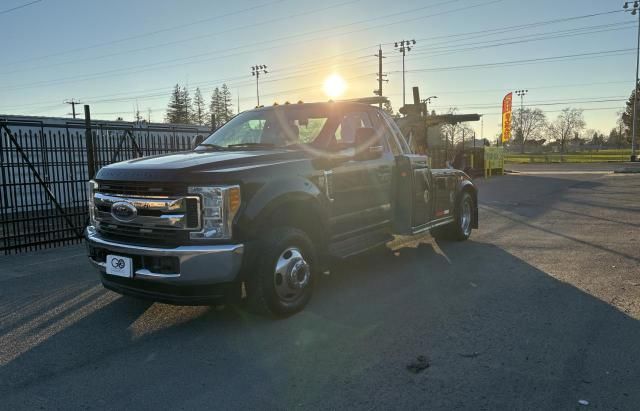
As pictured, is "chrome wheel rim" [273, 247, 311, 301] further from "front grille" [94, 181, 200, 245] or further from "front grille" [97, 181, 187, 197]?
"front grille" [97, 181, 187, 197]

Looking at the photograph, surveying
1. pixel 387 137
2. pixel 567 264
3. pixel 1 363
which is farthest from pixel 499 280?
pixel 1 363

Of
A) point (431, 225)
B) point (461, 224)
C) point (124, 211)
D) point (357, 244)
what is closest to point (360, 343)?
point (357, 244)

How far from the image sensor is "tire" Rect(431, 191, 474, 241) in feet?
25.6

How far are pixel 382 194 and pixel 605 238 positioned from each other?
188 inches

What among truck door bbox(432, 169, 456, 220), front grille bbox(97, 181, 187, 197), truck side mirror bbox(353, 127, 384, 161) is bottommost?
truck door bbox(432, 169, 456, 220)

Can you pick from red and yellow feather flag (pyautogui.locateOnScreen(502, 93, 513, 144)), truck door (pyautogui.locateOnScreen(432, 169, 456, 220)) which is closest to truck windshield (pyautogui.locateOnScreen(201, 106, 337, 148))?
truck door (pyautogui.locateOnScreen(432, 169, 456, 220))

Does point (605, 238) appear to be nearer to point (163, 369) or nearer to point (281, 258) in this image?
point (281, 258)

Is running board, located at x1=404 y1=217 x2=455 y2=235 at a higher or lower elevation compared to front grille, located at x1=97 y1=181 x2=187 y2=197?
lower

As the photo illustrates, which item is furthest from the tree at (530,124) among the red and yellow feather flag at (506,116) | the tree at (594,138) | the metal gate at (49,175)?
the metal gate at (49,175)

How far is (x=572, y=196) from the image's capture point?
15.4 meters

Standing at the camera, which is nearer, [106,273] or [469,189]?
[106,273]

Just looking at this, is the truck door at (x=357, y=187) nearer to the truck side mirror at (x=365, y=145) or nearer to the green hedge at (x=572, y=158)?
the truck side mirror at (x=365, y=145)

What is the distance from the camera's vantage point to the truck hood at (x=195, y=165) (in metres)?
3.88

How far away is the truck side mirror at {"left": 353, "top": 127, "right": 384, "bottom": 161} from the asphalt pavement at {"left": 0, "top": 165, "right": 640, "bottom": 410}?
58.7 inches
